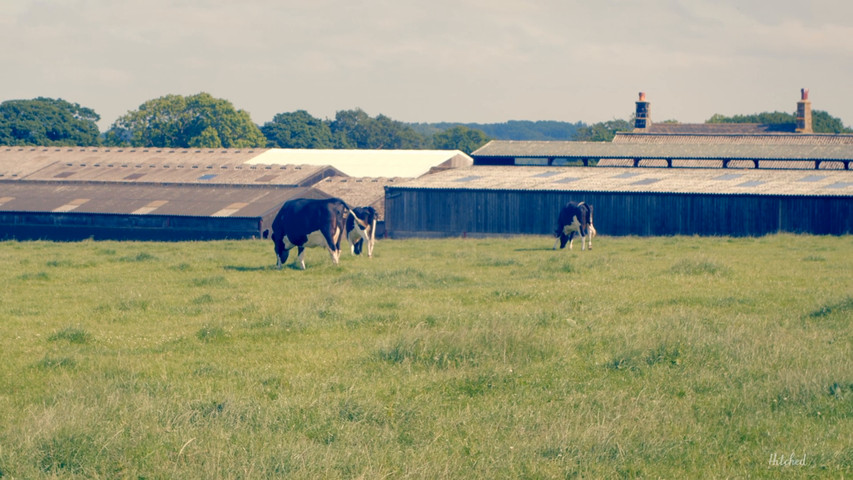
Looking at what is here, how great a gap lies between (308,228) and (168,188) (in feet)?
125

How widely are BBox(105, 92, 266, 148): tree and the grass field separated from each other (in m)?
96.9

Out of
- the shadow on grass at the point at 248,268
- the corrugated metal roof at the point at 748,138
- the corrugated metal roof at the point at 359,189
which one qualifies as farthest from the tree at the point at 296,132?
the shadow on grass at the point at 248,268

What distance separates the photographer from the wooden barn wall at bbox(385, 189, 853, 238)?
49.8 metres

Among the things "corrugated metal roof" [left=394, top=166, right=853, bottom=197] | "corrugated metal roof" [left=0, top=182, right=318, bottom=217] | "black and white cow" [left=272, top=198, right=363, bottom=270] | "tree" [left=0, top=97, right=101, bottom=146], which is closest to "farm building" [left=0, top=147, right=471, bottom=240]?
"corrugated metal roof" [left=0, top=182, right=318, bottom=217]

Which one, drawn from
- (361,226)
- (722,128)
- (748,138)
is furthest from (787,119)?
(361,226)

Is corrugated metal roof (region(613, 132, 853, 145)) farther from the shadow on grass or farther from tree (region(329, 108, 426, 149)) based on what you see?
tree (region(329, 108, 426, 149))

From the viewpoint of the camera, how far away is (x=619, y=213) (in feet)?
176

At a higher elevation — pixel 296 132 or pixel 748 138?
pixel 296 132

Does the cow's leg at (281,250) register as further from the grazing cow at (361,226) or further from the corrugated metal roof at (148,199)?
the corrugated metal roof at (148,199)

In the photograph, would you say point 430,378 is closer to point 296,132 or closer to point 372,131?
point 296,132

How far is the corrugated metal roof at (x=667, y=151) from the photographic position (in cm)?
6166

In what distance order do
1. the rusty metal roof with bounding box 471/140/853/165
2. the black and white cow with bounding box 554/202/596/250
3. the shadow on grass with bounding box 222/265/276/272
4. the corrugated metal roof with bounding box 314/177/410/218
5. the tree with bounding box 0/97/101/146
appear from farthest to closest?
the tree with bounding box 0/97/101/146
the corrugated metal roof with bounding box 314/177/410/218
the rusty metal roof with bounding box 471/140/853/165
the black and white cow with bounding box 554/202/596/250
the shadow on grass with bounding box 222/265/276/272

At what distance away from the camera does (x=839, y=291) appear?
21641 mm

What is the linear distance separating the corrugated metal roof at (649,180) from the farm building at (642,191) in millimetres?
62
